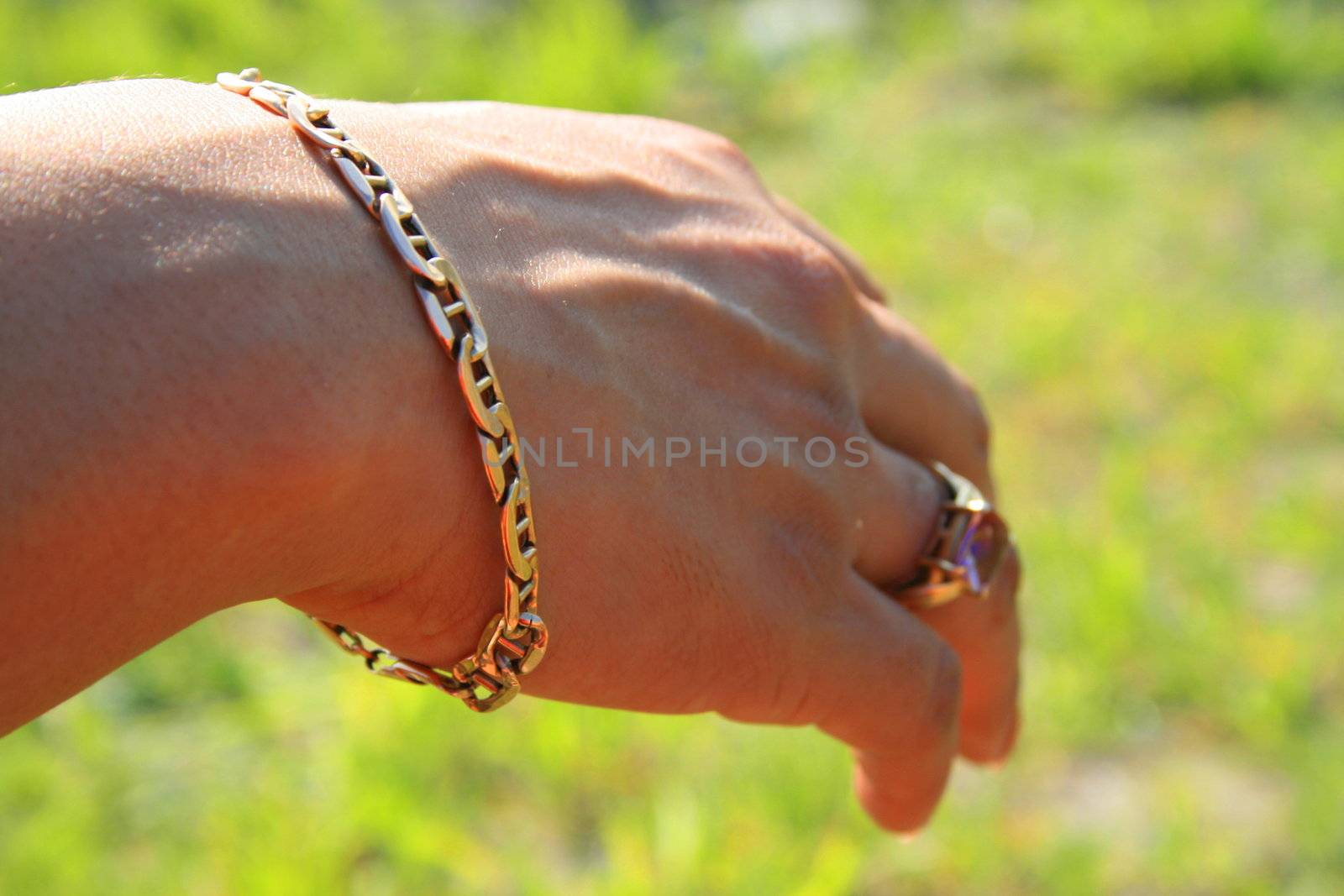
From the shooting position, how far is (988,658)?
1.40 meters

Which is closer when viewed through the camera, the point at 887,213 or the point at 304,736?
the point at 304,736

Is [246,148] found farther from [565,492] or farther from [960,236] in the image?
[960,236]

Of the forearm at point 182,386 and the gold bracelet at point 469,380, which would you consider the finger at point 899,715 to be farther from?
the forearm at point 182,386

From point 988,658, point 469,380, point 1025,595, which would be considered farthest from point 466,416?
point 1025,595

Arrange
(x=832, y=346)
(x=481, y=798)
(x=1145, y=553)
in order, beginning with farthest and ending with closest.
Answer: (x=1145, y=553) → (x=481, y=798) → (x=832, y=346)

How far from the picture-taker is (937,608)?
1.33m

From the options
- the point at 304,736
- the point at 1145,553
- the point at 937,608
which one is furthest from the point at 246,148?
the point at 1145,553

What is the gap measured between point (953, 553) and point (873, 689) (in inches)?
6.9

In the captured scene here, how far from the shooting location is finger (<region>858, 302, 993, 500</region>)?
1316 millimetres

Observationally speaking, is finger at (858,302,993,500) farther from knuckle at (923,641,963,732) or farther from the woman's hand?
knuckle at (923,641,963,732)

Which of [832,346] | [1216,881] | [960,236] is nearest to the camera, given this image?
[832,346]

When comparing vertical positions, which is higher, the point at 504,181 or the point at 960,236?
the point at 504,181

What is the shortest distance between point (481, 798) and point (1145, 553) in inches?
63.8

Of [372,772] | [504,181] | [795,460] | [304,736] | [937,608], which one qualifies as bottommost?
[304,736]
